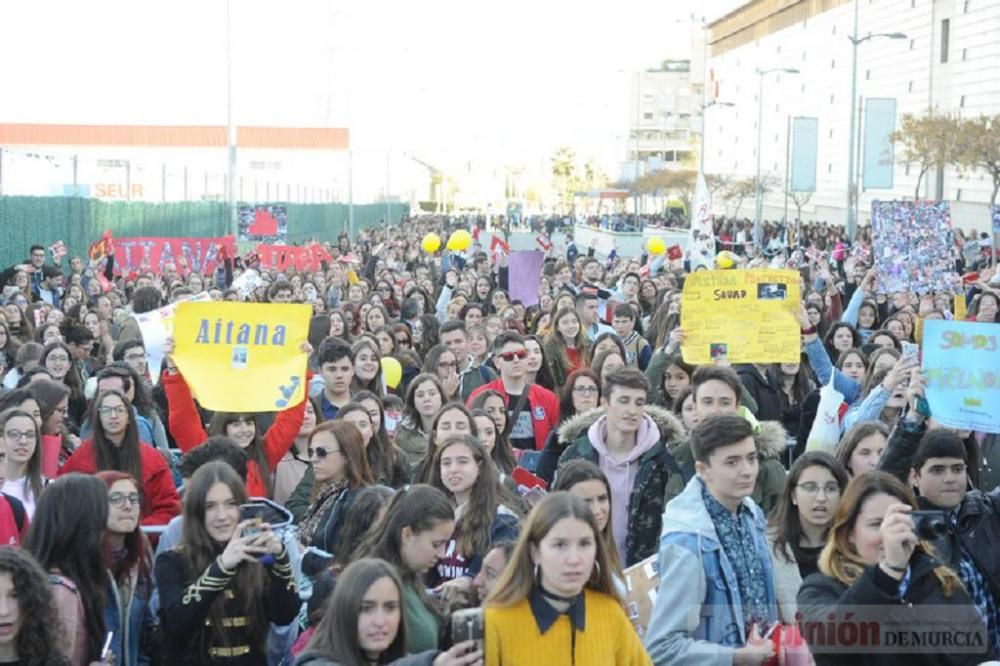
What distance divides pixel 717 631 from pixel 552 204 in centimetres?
15470

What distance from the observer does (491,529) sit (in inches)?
273

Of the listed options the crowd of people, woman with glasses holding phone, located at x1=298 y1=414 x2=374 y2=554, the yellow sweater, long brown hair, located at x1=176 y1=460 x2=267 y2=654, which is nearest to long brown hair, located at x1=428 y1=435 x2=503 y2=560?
the crowd of people

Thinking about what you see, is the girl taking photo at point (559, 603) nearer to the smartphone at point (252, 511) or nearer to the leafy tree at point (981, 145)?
the smartphone at point (252, 511)

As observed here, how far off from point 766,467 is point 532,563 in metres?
3.19

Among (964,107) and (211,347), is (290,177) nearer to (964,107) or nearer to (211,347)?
(964,107)

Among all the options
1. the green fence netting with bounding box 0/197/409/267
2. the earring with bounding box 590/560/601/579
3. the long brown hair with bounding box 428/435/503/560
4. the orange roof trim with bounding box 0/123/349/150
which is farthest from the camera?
the orange roof trim with bounding box 0/123/349/150

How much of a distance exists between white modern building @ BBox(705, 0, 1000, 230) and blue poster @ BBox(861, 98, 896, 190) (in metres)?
1.70

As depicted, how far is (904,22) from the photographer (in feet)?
206

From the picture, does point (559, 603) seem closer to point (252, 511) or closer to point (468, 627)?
point (468, 627)

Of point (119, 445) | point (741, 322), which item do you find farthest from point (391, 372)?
point (119, 445)

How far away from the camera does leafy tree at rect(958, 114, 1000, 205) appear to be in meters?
44.9

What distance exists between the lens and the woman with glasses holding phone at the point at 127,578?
247 inches

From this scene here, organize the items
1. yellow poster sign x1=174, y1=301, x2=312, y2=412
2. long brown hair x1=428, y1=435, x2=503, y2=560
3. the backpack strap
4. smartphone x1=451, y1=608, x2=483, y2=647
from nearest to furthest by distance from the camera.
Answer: smartphone x1=451, y1=608, x2=483, y2=647
long brown hair x1=428, y1=435, x2=503, y2=560
the backpack strap
yellow poster sign x1=174, y1=301, x2=312, y2=412

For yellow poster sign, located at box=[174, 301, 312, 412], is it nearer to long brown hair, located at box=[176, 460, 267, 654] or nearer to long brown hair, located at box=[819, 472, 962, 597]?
long brown hair, located at box=[176, 460, 267, 654]
